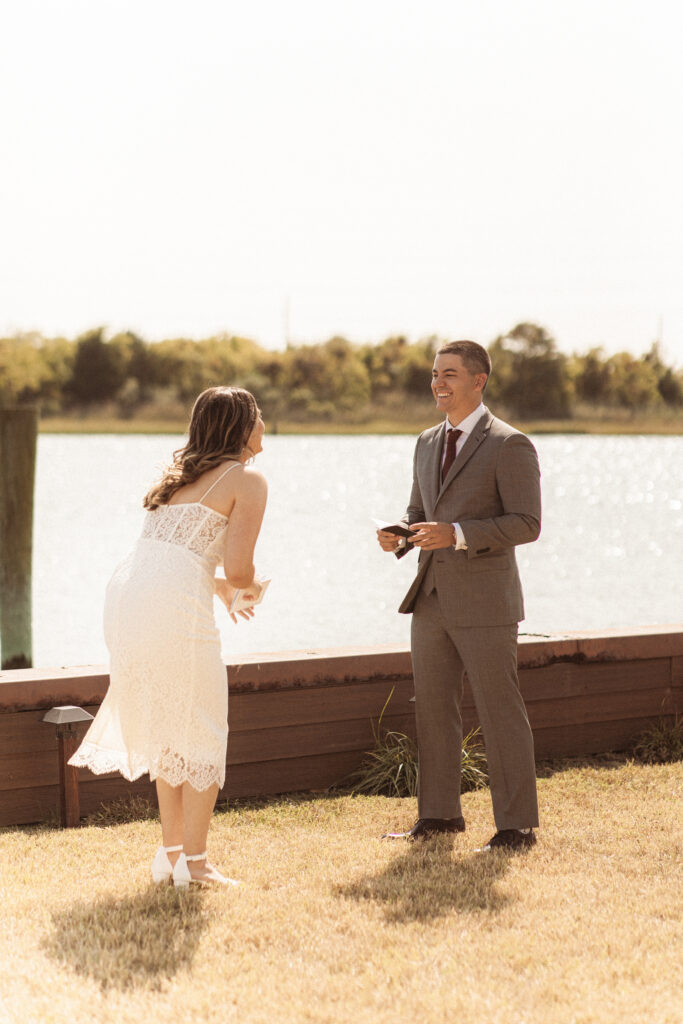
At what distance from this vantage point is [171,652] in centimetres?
377

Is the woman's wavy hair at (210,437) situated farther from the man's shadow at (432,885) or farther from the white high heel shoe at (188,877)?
the man's shadow at (432,885)

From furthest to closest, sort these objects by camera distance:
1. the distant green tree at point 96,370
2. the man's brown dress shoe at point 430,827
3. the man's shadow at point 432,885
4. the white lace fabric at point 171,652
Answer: the distant green tree at point 96,370
the man's brown dress shoe at point 430,827
the white lace fabric at point 171,652
the man's shadow at point 432,885

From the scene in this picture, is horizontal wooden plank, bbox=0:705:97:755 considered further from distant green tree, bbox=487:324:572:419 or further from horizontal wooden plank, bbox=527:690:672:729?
distant green tree, bbox=487:324:572:419

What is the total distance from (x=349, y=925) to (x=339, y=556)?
33.7m

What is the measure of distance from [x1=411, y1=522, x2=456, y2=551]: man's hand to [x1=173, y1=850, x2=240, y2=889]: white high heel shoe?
4.30 ft

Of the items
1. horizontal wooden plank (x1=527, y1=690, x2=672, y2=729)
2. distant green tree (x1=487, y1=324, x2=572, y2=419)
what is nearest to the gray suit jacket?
horizontal wooden plank (x1=527, y1=690, x2=672, y2=729)

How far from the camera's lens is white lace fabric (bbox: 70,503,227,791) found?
3.77m

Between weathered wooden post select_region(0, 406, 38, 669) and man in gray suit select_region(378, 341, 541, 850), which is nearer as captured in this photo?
man in gray suit select_region(378, 341, 541, 850)

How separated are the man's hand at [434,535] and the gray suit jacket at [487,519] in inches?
2.7

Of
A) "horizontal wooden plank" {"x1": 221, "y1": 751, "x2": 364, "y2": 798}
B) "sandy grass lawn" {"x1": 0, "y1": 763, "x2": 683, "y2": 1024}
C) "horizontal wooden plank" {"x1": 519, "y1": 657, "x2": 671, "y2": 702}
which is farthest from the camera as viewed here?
"horizontal wooden plank" {"x1": 519, "y1": 657, "x2": 671, "y2": 702}

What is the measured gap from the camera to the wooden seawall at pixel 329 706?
15.4 ft

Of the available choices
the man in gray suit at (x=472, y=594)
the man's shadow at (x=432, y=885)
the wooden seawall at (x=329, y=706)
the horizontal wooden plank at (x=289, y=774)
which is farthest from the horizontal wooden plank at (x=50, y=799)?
the man's shadow at (x=432, y=885)

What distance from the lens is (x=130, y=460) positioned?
90.9m

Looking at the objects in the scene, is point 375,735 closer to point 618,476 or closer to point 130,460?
point 130,460
